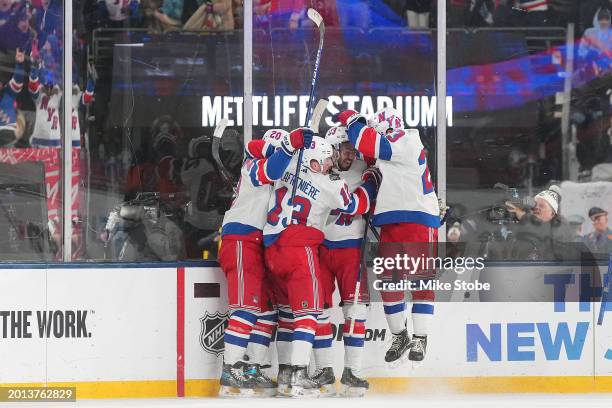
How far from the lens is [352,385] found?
6027mm

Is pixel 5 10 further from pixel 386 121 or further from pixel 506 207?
pixel 506 207

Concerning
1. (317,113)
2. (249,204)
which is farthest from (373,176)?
(249,204)

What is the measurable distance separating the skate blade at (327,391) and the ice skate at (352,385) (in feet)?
0.17

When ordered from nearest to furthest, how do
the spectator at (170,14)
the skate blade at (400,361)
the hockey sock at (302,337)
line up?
the hockey sock at (302,337) < the skate blade at (400,361) < the spectator at (170,14)

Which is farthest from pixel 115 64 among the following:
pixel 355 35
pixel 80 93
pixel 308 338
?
pixel 308 338

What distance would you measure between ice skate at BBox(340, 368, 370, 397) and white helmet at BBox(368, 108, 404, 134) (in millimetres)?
1231

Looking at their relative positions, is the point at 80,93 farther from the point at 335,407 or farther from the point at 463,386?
the point at 463,386

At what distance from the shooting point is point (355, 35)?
643 centimetres

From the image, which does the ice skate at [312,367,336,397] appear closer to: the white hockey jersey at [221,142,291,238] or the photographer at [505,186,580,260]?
the white hockey jersey at [221,142,291,238]

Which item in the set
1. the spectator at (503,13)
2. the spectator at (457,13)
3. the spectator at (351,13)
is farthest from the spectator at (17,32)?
the spectator at (503,13)

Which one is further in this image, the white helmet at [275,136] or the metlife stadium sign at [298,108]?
the metlife stadium sign at [298,108]

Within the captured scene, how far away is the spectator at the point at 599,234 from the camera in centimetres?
635

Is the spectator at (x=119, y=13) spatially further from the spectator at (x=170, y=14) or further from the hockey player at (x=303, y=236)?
the hockey player at (x=303, y=236)

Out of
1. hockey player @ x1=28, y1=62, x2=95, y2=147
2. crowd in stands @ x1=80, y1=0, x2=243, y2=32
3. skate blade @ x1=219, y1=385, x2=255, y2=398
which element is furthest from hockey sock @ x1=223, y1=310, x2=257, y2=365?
crowd in stands @ x1=80, y1=0, x2=243, y2=32
